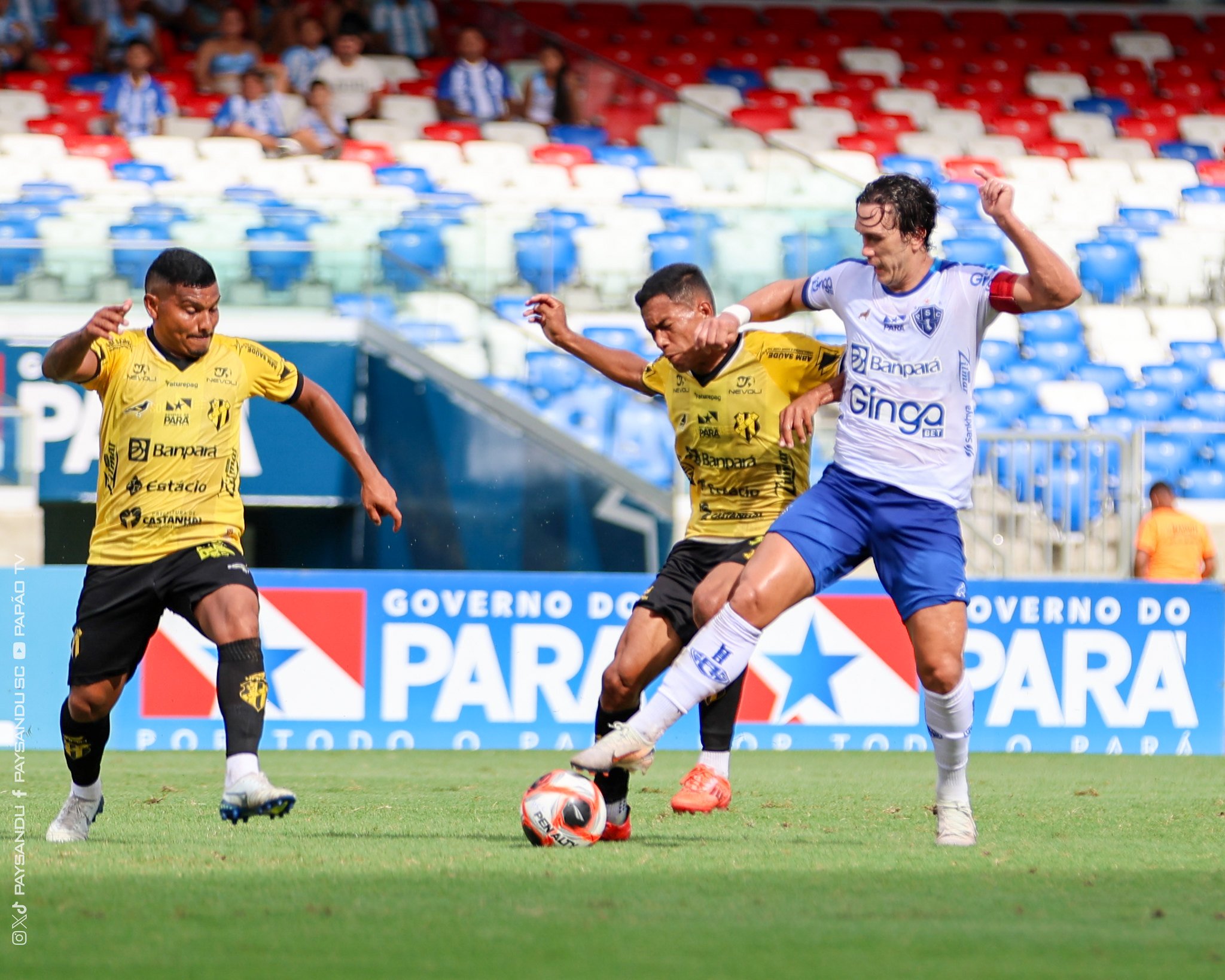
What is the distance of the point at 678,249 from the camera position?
1296cm

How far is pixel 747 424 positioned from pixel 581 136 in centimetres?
1112

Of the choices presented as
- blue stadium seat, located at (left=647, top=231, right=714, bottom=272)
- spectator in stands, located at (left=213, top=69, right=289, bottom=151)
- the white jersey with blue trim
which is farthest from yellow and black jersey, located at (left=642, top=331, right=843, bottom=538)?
spectator in stands, located at (left=213, top=69, right=289, bottom=151)

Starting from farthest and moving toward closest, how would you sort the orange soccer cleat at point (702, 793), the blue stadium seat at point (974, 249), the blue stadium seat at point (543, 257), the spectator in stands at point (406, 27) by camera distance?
the spectator in stands at point (406, 27) < the blue stadium seat at point (974, 249) < the blue stadium seat at point (543, 257) < the orange soccer cleat at point (702, 793)

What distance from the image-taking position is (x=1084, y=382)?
16.7m

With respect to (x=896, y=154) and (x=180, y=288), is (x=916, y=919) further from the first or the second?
(x=896, y=154)

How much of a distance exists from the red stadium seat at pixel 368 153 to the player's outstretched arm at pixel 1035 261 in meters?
12.0

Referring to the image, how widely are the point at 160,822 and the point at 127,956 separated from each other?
2.85 metres

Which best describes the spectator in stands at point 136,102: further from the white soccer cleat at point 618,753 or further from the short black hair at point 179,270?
the white soccer cleat at point 618,753

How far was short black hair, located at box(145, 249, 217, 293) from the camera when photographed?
5.92m

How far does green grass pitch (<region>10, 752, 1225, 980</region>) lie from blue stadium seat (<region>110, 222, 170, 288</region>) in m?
5.49

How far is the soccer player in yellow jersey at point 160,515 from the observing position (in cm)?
590

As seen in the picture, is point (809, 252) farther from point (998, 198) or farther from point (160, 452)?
point (160, 452)

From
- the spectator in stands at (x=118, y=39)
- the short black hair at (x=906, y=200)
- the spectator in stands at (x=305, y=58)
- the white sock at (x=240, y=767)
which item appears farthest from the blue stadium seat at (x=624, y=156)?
the white sock at (x=240, y=767)

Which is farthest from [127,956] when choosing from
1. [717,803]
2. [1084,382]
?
[1084,382]
